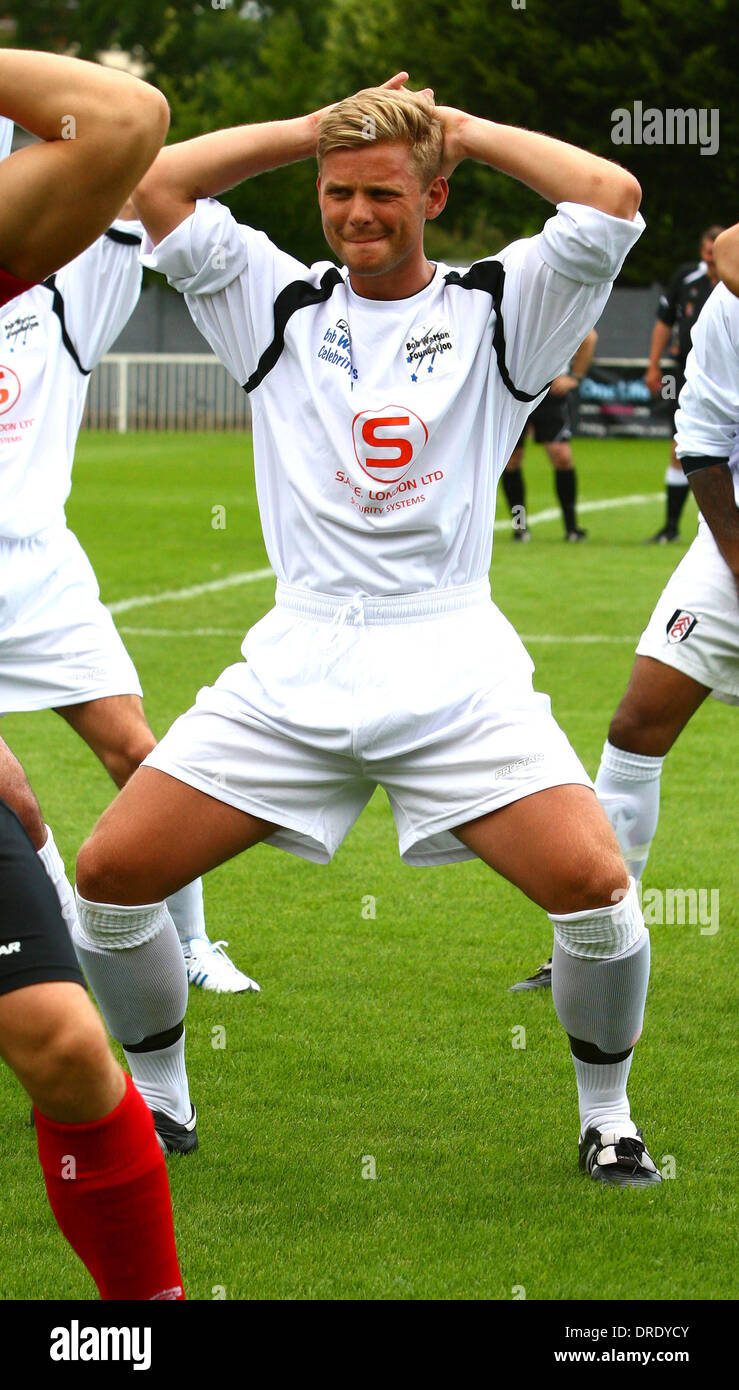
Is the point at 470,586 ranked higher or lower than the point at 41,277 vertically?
lower

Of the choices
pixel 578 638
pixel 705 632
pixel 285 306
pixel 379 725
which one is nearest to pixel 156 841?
pixel 379 725

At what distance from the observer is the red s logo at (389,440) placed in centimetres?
378

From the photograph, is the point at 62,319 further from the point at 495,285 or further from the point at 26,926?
the point at 26,926

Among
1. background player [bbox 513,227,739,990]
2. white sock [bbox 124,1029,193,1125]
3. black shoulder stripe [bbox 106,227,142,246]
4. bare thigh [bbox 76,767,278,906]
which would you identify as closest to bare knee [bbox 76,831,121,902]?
bare thigh [bbox 76,767,278,906]

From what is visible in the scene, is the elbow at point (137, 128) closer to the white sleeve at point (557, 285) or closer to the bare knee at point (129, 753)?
the white sleeve at point (557, 285)

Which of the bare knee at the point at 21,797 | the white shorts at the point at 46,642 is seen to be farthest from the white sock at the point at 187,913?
the bare knee at the point at 21,797

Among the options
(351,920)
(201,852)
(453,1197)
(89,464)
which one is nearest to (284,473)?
(201,852)

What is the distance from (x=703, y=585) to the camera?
504 cm

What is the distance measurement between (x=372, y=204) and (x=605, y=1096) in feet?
6.78

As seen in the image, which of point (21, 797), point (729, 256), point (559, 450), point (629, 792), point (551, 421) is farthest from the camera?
point (551, 421)

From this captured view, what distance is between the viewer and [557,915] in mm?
3711

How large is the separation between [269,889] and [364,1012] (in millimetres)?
1301
